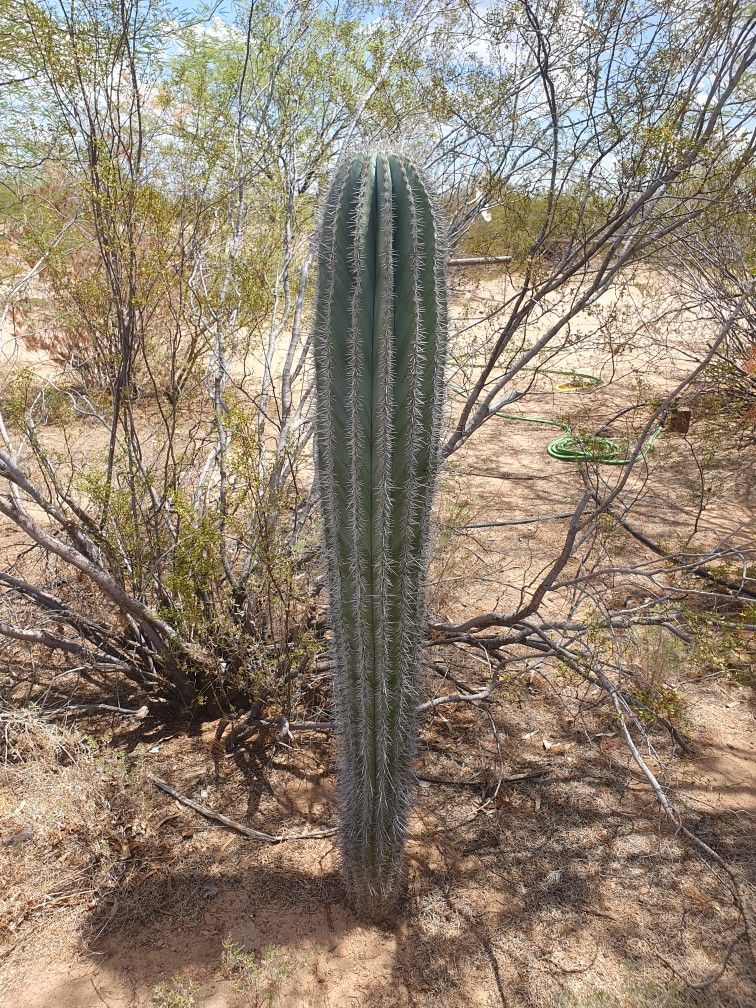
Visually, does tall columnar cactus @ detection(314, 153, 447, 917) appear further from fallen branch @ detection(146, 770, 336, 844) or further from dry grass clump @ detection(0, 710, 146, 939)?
dry grass clump @ detection(0, 710, 146, 939)

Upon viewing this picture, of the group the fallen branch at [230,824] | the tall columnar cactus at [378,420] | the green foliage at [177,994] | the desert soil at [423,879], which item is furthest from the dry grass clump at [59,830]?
the tall columnar cactus at [378,420]

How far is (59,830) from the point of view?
80.6 inches

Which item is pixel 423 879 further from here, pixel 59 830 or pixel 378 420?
pixel 378 420

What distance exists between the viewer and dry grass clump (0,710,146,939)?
1901 millimetres

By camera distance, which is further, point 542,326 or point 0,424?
point 542,326

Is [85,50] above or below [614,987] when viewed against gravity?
above

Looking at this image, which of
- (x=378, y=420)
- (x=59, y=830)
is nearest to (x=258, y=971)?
(x=59, y=830)

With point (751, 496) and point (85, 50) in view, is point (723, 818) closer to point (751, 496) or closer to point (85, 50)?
point (751, 496)

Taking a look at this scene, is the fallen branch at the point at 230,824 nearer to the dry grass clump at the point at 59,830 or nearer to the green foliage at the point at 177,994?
the dry grass clump at the point at 59,830

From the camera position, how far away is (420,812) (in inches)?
92.4

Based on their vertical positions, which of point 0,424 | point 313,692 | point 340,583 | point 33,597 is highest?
point 0,424

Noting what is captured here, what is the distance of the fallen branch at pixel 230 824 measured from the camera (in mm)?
2170

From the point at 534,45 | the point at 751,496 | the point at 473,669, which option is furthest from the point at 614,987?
the point at 751,496

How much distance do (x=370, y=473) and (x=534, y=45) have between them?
2441mm
